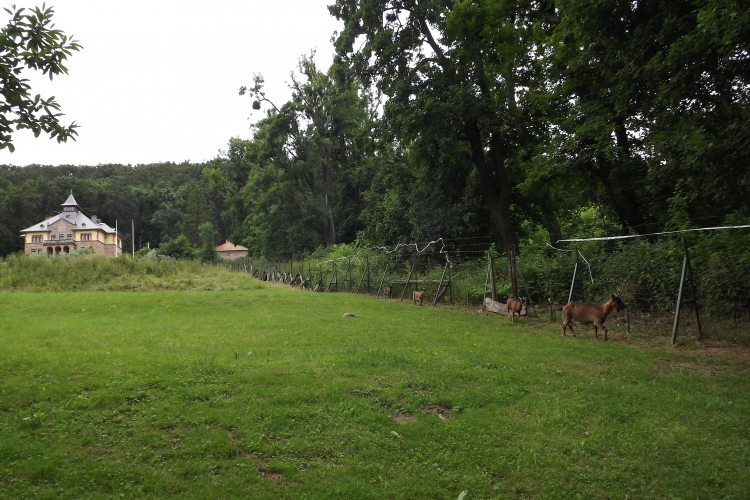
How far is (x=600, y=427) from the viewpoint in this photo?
4777 millimetres

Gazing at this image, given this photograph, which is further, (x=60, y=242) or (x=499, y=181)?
(x=60, y=242)

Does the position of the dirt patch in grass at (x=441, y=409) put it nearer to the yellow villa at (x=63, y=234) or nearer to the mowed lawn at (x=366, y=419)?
the mowed lawn at (x=366, y=419)

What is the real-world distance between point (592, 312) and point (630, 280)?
1.96m

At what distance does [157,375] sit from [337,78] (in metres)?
17.8

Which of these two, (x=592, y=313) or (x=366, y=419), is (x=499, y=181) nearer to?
(x=592, y=313)

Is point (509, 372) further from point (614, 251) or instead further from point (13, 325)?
point (13, 325)

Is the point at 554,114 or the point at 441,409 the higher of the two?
the point at 554,114

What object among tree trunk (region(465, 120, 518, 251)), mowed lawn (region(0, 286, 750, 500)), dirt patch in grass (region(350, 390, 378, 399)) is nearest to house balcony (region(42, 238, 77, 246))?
tree trunk (region(465, 120, 518, 251))

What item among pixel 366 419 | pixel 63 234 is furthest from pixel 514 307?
pixel 63 234

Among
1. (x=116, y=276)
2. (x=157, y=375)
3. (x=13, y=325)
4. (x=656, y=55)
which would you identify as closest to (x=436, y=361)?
(x=157, y=375)

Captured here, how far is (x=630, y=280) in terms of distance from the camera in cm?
1089

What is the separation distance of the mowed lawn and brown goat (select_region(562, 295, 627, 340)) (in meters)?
0.90

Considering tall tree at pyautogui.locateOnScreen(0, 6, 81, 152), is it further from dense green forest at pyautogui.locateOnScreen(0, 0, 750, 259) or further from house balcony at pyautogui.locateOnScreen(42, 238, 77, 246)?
house balcony at pyautogui.locateOnScreen(42, 238, 77, 246)

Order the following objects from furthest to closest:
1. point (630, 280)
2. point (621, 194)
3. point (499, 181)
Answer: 1. point (499, 181)
2. point (621, 194)
3. point (630, 280)
